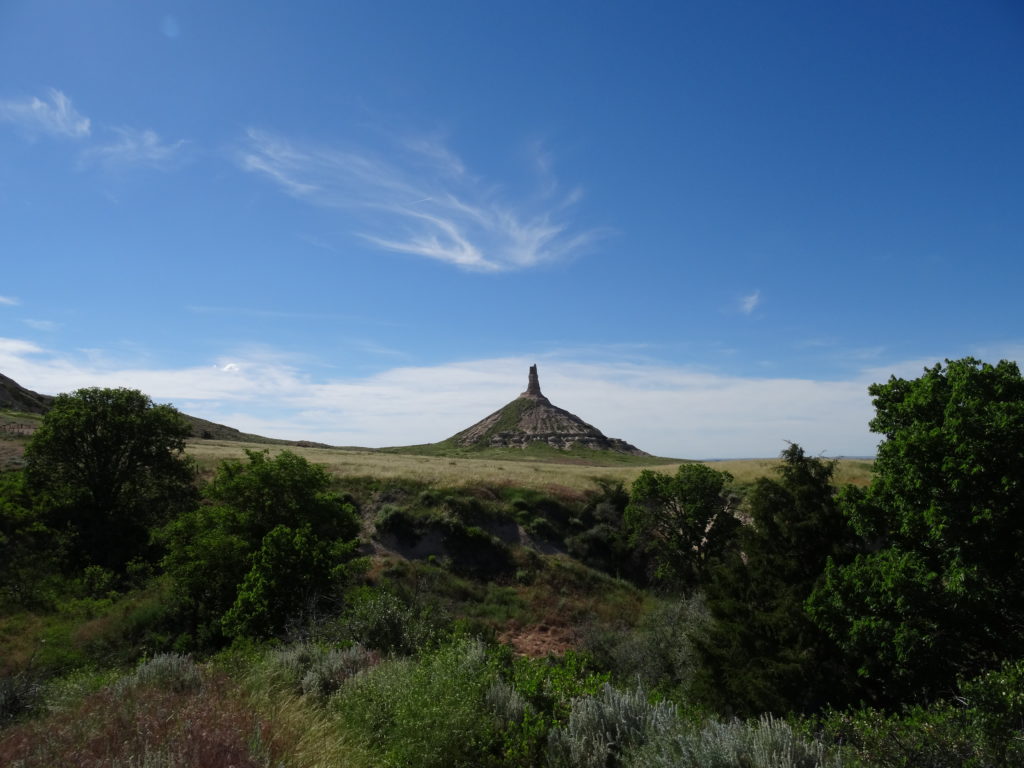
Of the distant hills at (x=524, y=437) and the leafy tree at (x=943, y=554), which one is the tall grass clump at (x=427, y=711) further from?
the distant hills at (x=524, y=437)

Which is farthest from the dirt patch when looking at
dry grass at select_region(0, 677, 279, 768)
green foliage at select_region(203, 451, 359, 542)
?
dry grass at select_region(0, 677, 279, 768)

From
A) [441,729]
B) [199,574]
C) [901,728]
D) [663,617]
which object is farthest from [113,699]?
[663,617]

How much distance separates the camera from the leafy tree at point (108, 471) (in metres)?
29.4

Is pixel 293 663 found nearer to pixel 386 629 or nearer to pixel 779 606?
pixel 386 629

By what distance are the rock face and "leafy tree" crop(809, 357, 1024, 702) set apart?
118m

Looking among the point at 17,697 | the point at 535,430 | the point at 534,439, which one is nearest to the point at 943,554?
the point at 17,697

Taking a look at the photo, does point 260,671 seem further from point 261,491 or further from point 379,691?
point 261,491

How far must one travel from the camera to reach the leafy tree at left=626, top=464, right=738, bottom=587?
31.8 m

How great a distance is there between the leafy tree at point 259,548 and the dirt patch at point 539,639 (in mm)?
8594

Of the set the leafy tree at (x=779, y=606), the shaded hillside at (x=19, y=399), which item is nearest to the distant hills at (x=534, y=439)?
the shaded hillside at (x=19, y=399)

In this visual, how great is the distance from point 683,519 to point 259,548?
23163mm

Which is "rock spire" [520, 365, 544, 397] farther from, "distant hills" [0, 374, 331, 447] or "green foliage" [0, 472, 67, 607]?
"green foliage" [0, 472, 67, 607]

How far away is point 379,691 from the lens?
7.16 meters

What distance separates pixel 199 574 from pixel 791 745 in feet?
64.1
